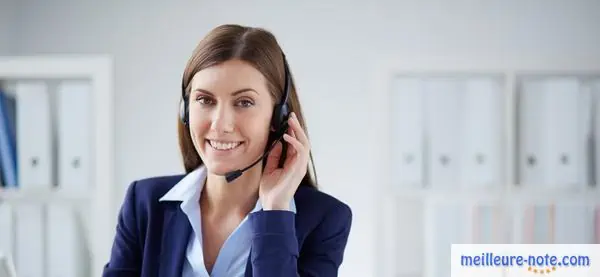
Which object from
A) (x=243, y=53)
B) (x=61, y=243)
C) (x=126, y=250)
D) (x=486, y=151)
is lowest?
(x=61, y=243)

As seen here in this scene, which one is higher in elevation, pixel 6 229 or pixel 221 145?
pixel 221 145

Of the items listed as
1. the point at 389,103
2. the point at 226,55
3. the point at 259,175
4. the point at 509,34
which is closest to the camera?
the point at 226,55

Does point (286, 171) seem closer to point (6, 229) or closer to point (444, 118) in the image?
point (444, 118)

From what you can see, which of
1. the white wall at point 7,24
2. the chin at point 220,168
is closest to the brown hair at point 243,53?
the chin at point 220,168

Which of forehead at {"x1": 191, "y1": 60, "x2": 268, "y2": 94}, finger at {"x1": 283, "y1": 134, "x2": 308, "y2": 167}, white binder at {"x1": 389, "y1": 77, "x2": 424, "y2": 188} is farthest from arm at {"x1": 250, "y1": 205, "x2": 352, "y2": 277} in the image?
white binder at {"x1": 389, "y1": 77, "x2": 424, "y2": 188}

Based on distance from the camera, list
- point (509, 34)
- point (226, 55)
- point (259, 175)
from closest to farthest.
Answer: point (226, 55) → point (259, 175) → point (509, 34)

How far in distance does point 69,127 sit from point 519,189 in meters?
1.33

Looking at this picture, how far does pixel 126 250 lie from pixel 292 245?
27cm

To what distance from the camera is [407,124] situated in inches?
79.8

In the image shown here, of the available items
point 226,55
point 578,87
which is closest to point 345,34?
point 578,87

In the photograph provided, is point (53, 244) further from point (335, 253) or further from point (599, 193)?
point (599, 193)

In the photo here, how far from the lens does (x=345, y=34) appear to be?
232 cm

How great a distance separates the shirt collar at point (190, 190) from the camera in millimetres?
1169

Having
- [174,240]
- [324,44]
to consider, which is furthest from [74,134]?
[174,240]
